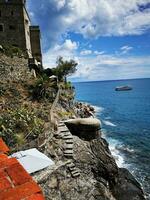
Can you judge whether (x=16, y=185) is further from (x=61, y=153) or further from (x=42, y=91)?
(x=42, y=91)

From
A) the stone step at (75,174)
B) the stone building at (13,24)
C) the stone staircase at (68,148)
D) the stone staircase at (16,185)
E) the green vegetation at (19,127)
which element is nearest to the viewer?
the stone staircase at (16,185)

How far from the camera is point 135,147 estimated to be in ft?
99.7

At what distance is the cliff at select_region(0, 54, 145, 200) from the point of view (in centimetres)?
1208

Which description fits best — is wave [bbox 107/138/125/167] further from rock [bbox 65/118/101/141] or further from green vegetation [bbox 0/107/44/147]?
green vegetation [bbox 0/107/44/147]

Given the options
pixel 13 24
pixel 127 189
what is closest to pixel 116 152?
pixel 127 189

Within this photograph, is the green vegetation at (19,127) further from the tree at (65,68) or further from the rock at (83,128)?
the tree at (65,68)

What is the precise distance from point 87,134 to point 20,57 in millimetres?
16461

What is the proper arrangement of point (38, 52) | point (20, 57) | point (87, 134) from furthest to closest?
1. point (38, 52)
2. point (20, 57)
3. point (87, 134)

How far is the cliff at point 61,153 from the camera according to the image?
12078 mm

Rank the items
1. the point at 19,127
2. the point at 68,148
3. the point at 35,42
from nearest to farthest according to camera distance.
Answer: the point at 68,148
the point at 19,127
the point at 35,42

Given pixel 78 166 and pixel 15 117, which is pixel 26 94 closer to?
pixel 15 117

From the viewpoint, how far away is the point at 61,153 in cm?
1470

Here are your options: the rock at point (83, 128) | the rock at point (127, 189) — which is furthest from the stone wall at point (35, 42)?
the rock at point (127, 189)

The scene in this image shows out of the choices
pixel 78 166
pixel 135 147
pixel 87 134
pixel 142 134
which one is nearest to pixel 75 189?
pixel 78 166
